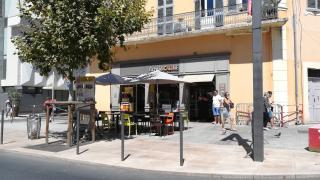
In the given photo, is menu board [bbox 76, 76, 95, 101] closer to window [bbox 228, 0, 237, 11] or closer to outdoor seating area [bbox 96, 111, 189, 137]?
outdoor seating area [bbox 96, 111, 189, 137]

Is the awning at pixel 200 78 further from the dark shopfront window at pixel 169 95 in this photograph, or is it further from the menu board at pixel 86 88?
the menu board at pixel 86 88

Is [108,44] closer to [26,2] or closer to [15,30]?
[26,2]

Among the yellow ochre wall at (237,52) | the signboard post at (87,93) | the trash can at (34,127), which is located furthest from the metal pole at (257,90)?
the yellow ochre wall at (237,52)

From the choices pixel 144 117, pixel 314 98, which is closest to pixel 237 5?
pixel 314 98

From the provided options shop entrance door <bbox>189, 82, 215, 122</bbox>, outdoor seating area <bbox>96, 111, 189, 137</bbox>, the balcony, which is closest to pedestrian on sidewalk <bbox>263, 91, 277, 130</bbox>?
outdoor seating area <bbox>96, 111, 189, 137</bbox>

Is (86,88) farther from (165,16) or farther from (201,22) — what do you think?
(165,16)

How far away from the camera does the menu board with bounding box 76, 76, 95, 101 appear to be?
1596cm

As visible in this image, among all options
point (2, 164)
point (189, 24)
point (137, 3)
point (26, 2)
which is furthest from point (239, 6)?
point (2, 164)

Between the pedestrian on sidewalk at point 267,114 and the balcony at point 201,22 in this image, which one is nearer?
the pedestrian on sidewalk at point 267,114

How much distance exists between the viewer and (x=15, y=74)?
38812 mm

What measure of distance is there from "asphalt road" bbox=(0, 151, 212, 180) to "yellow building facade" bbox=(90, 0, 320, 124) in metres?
11.6

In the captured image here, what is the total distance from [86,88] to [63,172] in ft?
19.1

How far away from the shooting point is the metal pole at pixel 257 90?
37.8ft

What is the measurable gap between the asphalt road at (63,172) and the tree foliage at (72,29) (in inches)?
154
